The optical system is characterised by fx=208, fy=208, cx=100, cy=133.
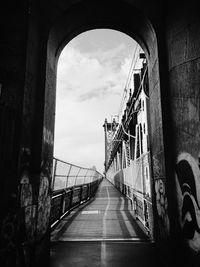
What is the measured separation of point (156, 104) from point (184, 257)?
3303 millimetres

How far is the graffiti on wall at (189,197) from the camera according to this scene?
368 cm

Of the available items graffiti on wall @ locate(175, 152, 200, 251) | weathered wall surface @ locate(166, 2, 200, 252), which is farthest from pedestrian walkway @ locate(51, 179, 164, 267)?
weathered wall surface @ locate(166, 2, 200, 252)

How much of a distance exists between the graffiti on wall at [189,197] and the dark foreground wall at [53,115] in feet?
0.06

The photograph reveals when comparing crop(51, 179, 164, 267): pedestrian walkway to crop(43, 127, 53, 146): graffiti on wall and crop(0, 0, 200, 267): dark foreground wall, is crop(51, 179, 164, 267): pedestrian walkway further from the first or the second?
crop(43, 127, 53, 146): graffiti on wall

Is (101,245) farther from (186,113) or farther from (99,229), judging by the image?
(186,113)

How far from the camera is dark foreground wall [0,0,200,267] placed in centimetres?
384

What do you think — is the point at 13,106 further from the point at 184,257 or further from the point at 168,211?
the point at 184,257

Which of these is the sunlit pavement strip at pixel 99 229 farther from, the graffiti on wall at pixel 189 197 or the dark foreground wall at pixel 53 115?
the graffiti on wall at pixel 189 197

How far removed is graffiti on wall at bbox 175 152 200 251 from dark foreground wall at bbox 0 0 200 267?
18mm

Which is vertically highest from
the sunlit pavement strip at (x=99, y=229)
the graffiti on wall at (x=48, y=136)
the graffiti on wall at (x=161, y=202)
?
the graffiti on wall at (x=48, y=136)

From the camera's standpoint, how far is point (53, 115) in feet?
18.6

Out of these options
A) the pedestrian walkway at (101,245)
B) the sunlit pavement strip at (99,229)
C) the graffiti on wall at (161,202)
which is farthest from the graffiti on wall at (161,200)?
the sunlit pavement strip at (99,229)

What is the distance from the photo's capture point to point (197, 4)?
13.1 ft

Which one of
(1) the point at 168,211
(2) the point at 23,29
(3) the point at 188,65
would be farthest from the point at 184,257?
(2) the point at 23,29
